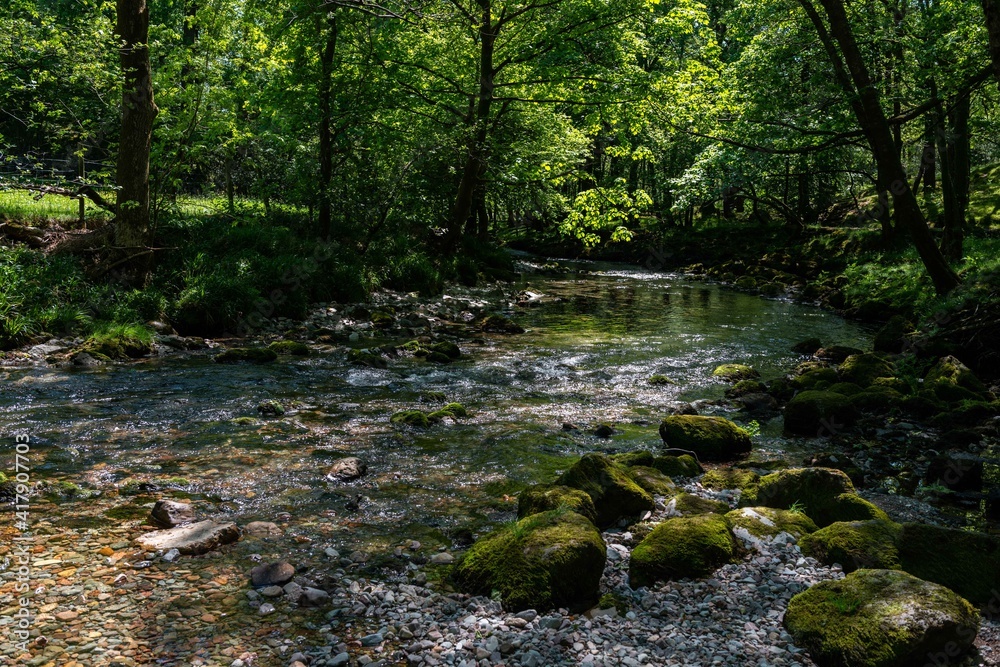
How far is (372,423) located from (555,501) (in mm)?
3886

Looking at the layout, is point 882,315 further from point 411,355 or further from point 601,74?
point 411,355

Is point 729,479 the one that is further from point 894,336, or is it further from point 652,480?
point 894,336

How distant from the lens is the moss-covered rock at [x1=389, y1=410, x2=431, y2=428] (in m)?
8.82

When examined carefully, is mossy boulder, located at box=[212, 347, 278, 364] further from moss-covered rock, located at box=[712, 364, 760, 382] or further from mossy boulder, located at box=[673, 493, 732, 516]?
mossy boulder, located at box=[673, 493, 732, 516]

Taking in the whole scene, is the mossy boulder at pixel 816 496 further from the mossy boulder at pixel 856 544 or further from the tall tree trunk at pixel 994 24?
the tall tree trunk at pixel 994 24

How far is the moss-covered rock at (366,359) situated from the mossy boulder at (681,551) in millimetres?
8049

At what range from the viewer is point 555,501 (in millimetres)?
5734

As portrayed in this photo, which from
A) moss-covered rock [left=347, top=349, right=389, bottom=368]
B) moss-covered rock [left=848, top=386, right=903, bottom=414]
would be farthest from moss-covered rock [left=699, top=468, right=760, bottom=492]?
moss-covered rock [left=347, top=349, right=389, bottom=368]

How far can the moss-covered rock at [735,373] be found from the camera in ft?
38.9

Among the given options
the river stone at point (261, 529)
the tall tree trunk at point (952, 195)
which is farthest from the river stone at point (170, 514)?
the tall tree trunk at point (952, 195)

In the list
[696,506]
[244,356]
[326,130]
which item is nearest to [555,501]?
[696,506]

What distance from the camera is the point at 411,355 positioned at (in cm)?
1359

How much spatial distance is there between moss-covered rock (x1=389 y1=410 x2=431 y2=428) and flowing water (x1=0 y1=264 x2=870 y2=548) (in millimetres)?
182

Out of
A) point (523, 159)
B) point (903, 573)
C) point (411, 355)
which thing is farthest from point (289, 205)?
point (903, 573)
